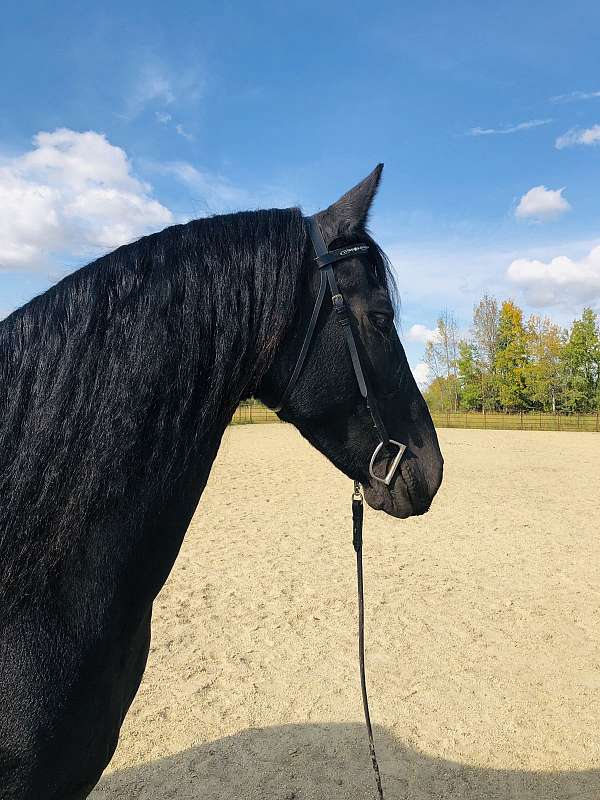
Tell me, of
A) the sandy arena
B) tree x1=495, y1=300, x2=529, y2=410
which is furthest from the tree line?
the sandy arena

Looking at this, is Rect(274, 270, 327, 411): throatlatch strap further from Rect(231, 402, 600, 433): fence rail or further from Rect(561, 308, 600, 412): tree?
Rect(561, 308, 600, 412): tree

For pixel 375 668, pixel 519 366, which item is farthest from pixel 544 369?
pixel 375 668

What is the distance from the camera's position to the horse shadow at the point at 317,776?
9.84ft

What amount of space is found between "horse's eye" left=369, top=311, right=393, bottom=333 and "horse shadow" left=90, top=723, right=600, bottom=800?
9.19ft

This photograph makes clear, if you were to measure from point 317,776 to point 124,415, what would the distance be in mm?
2889

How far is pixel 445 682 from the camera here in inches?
167

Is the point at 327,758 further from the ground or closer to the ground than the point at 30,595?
closer to the ground

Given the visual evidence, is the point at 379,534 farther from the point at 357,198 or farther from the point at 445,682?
the point at 357,198

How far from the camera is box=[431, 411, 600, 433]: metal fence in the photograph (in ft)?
119

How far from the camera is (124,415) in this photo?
131 cm

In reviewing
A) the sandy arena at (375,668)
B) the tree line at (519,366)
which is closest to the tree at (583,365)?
the tree line at (519,366)

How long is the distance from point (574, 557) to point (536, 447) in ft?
55.5

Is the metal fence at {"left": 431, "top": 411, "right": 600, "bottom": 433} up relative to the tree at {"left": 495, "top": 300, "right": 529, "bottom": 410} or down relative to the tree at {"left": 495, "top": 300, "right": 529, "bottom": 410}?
down

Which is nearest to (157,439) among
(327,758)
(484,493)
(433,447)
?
(433,447)
